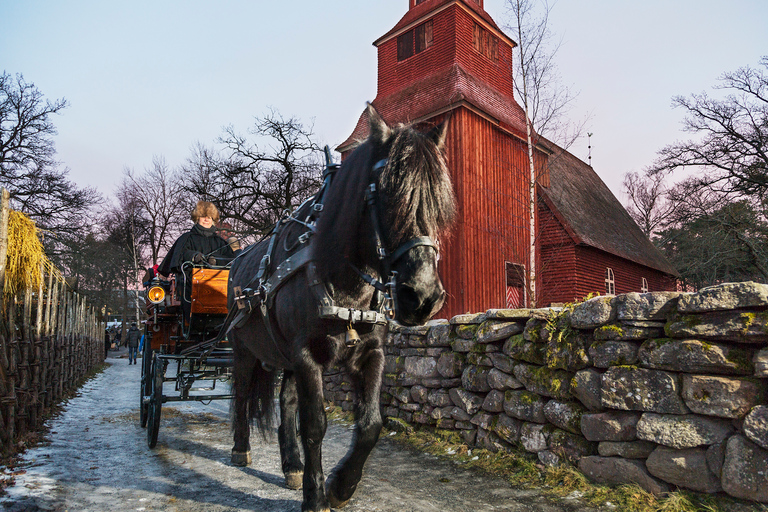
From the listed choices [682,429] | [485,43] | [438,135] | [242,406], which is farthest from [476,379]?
[485,43]

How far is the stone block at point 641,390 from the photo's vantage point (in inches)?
133

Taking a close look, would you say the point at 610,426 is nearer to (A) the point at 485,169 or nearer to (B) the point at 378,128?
(B) the point at 378,128

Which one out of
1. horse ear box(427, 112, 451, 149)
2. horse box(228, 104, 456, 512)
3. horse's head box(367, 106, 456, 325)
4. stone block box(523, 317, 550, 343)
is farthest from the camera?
stone block box(523, 317, 550, 343)

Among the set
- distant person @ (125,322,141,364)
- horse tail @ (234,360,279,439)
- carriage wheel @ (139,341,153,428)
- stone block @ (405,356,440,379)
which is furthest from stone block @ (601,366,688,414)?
distant person @ (125,322,141,364)

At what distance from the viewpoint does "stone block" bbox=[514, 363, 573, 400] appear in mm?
4188

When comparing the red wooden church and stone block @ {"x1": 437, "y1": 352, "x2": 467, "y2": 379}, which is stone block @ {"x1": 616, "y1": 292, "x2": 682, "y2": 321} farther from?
the red wooden church

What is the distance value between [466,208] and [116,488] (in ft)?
39.1

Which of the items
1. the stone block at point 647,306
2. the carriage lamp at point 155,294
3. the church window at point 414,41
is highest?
the church window at point 414,41

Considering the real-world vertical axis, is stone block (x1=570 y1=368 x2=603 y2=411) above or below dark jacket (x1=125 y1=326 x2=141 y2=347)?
above

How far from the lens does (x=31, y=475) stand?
4.09 metres

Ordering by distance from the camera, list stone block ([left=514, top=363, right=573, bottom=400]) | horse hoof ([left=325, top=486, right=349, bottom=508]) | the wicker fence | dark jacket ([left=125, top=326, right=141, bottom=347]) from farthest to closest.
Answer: dark jacket ([left=125, top=326, right=141, bottom=347]) → the wicker fence → stone block ([left=514, top=363, right=573, bottom=400]) → horse hoof ([left=325, top=486, right=349, bottom=508])

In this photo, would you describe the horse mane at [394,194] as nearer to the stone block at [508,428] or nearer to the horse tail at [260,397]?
the horse tail at [260,397]

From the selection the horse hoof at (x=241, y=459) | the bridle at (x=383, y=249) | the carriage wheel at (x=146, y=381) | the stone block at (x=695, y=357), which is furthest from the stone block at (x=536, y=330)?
the carriage wheel at (x=146, y=381)

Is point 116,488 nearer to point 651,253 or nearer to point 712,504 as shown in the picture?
point 712,504
